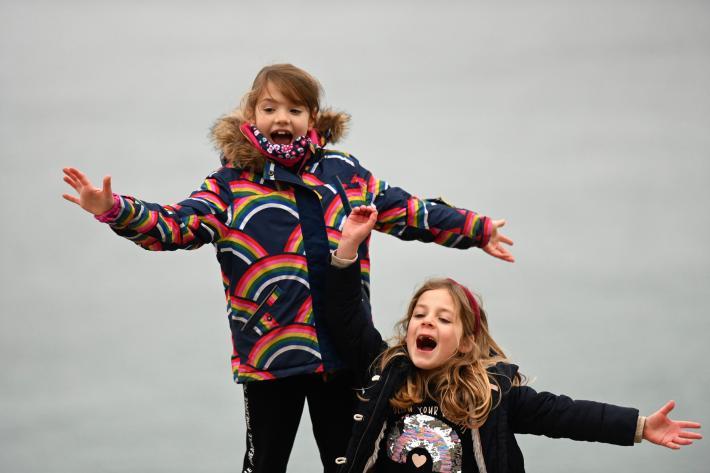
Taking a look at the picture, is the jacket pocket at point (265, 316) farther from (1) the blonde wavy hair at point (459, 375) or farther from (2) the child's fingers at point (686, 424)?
(2) the child's fingers at point (686, 424)

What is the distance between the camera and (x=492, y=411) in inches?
95.1

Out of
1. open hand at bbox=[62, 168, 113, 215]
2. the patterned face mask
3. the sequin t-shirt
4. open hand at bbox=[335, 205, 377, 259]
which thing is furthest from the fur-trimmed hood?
the sequin t-shirt

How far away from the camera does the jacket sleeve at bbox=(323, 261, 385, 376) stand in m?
2.48

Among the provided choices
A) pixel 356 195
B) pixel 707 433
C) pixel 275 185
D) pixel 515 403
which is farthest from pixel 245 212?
pixel 707 433

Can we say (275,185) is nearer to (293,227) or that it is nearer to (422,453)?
(293,227)

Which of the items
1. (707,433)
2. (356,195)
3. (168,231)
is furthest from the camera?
(707,433)

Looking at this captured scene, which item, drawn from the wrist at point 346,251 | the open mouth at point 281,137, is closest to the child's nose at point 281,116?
the open mouth at point 281,137

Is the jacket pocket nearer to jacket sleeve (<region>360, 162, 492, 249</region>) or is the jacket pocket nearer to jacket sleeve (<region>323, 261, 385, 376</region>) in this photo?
jacket sleeve (<region>323, 261, 385, 376</region>)

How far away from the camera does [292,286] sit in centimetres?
251

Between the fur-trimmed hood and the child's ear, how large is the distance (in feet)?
1.75

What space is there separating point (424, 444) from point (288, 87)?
814 mm

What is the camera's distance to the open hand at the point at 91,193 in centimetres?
230

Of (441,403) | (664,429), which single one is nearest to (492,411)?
(441,403)

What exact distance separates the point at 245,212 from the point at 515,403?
2.26 feet
